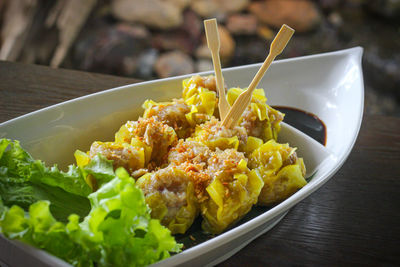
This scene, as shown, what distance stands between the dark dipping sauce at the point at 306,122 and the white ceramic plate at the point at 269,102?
0.06 feet

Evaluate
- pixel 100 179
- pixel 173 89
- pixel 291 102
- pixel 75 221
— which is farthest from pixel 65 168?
pixel 291 102

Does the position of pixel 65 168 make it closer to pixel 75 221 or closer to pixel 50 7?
pixel 75 221

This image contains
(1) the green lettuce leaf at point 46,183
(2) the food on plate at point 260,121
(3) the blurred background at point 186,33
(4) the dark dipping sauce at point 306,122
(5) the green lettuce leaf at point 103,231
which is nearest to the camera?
(5) the green lettuce leaf at point 103,231

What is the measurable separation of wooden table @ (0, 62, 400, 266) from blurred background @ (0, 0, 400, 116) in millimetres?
1287

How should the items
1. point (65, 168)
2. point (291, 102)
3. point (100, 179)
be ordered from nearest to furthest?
1. point (100, 179)
2. point (65, 168)
3. point (291, 102)

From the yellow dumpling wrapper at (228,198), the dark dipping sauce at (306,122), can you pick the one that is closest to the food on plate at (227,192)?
the yellow dumpling wrapper at (228,198)

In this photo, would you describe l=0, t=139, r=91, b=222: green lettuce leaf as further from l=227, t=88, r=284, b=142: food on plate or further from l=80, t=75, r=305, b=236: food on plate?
l=227, t=88, r=284, b=142: food on plate

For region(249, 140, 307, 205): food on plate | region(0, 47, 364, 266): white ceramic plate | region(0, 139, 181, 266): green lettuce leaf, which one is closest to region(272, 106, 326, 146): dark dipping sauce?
region(0, 47, 364, 266): white ceramic plate

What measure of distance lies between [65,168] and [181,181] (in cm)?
40

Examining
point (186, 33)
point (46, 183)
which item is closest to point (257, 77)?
point (46, 183)

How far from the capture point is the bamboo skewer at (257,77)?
1145 millimetres

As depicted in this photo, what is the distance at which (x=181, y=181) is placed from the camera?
1032 mm

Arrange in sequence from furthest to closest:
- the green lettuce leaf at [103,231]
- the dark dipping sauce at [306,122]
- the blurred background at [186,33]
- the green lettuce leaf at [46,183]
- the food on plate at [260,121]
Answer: the blurred background at [186,33], the dark dipping sauce at [306,122], the food on plate at [260,121], the green lettuce leaf at [46,183], the green lettuce leaf at [103,231]

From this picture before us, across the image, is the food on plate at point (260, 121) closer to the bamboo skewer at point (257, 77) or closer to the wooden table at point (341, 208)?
the bamboo skewer at point (257, 77)
